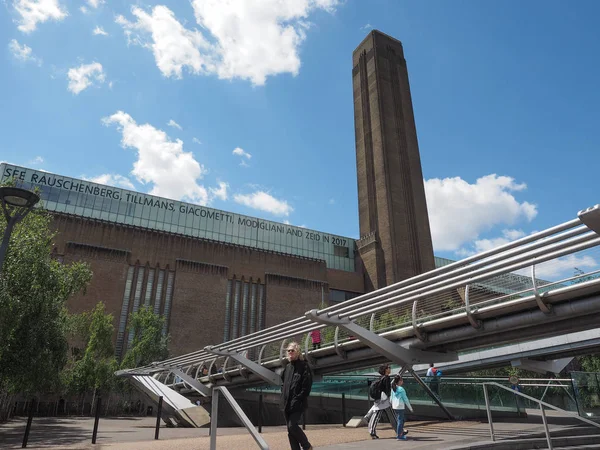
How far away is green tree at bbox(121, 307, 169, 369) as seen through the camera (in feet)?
106

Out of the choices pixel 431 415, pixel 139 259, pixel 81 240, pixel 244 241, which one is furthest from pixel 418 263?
pixel 431 415

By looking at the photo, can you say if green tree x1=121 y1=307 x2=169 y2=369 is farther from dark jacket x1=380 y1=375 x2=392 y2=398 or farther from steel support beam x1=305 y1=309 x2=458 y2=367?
dark jacket x1=380 y1=375 x2=392 y2=398

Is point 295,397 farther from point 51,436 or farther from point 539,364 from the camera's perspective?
point 539,364

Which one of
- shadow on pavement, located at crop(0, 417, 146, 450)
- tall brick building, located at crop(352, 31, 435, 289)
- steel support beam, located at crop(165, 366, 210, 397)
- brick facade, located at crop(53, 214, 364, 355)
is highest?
tall brick building, located at crop(352, 31, 435, 289)

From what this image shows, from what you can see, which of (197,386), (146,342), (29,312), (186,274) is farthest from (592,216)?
(186,274)

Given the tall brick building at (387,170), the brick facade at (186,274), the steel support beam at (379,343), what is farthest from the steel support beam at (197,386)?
the tall brick building at (387,170)

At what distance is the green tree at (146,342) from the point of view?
106 feet

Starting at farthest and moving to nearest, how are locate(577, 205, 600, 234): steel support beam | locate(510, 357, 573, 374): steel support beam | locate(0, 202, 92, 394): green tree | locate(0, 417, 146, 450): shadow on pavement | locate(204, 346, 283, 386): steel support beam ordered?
locate(510, 357, 573, 374): steel support beam
locate(204, 346, 283, 386): steel support beam
locate(0, 202, 92, 394): green tree
locate(0, 417, 146, 450): shadow on pavement
locate(577, 205, 600, 234): steel support beam

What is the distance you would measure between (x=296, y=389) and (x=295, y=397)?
91mm

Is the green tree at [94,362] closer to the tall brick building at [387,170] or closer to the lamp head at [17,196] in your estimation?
the lamp head at [17,196]

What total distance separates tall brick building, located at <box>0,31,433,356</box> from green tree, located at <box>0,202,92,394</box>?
85.6 ft

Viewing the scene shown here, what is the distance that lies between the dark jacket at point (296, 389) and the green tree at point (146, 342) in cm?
2999

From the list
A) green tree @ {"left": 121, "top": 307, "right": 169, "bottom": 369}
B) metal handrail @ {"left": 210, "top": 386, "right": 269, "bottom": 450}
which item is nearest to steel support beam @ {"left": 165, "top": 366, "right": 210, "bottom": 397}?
green tree @ {"left": 121, "top": 307, "right": 169, "bottom": 369}

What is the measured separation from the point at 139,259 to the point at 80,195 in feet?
31.9
